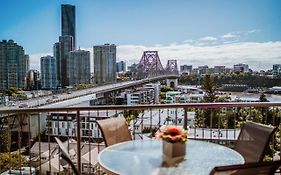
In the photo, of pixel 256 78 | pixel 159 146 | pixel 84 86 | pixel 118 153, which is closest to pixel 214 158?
pixel 159 146

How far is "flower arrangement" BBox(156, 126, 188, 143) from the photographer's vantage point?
1815mm

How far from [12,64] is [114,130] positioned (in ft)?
73.0

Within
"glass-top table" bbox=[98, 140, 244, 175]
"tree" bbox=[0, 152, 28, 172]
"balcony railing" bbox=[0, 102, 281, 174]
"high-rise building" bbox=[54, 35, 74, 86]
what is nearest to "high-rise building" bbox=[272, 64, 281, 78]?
"balcony railing" bbox=[0, 102, 281, 174]

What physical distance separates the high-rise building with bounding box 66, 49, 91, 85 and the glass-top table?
26920 mm

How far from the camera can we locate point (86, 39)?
4134 cm

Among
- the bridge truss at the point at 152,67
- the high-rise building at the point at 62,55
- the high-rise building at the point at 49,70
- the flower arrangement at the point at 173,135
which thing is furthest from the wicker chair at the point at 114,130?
the bridge truss at the point at 152,67

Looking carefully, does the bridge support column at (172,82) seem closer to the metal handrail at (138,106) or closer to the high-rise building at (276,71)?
the high-rise building at (276,71)

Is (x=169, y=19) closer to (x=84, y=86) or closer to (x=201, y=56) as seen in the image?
(x=201, y=56)

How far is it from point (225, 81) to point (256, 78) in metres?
3.48

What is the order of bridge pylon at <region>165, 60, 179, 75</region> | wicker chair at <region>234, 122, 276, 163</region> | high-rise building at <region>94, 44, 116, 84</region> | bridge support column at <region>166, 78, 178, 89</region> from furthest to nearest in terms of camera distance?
bridge pylon at <region>165, 60, 179, 75</region>, bridge support column at <region>166, 78, 178, 89</region>, high-rise building at <region>94, 44, 116, 84</region>, wicker chair at <region>234, 122, 276, 163</region>

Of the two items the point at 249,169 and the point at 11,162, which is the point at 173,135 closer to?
the point at 249,169

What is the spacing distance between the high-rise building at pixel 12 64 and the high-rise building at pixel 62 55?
4431 millimetres

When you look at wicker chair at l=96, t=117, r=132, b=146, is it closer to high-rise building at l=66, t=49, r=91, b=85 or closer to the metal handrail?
the metal handrail

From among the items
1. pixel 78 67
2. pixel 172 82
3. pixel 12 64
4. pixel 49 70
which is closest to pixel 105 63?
pixel 78 67
